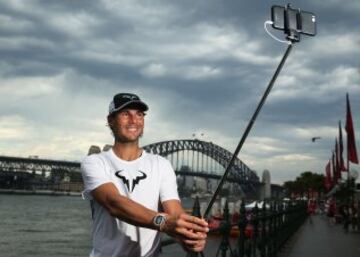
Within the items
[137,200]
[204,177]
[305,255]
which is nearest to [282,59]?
[137,200]

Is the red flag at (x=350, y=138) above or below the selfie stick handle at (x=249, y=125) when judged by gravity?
above

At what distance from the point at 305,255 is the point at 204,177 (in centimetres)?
12285

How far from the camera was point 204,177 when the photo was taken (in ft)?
451

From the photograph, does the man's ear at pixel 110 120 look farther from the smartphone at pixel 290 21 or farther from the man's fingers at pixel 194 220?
the smartphone at pixel 290 21

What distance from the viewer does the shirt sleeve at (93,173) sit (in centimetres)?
307

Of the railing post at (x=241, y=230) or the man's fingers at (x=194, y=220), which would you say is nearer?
the man's fingers at (x=194, y=220)

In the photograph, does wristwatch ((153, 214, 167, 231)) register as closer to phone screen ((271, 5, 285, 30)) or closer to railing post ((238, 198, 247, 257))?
phone screen ((271, 5, 285, 30))

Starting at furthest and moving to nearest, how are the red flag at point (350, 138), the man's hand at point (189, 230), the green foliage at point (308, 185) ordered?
the green foliage at point (308, 185)
the red flag at point (350, 138)
the man's hand at point (189, 230)

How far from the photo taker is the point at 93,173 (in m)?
3.11

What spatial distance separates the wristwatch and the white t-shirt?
35cm

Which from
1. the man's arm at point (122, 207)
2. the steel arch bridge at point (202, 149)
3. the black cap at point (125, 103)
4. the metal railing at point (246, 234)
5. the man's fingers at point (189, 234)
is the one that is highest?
the steel arch bridge at point (202, 149)

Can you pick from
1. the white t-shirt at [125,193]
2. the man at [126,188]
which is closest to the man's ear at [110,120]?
the man at [126,188]

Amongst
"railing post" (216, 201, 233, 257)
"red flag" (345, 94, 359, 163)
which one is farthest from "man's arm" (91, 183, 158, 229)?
"red flag" (345, 94, 359, 163)

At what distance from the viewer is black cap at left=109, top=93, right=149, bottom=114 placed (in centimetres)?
324
